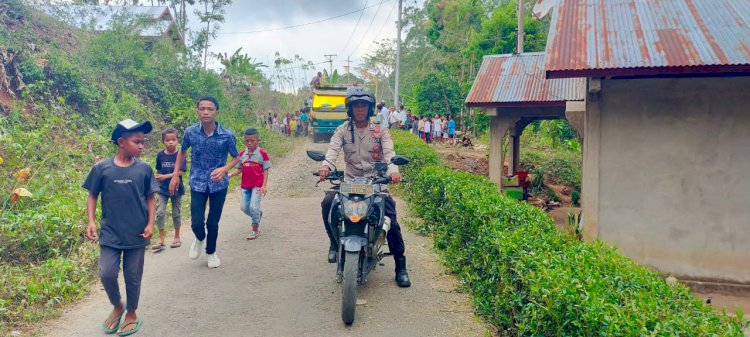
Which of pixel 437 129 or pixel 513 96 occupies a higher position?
pixel 513 96

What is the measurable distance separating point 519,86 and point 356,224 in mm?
9895

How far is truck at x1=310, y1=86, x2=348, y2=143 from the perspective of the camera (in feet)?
83.2

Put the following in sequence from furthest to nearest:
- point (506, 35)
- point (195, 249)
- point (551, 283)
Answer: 1. point (506, 35)
2. point (195, 249)
3. point (551, 283)

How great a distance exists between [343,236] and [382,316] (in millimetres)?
788

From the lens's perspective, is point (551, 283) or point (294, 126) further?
point (294, 126)

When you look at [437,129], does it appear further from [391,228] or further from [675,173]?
[391,228]

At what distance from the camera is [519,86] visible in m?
13.9

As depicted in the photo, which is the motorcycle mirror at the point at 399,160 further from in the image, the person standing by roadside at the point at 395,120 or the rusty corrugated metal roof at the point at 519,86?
the person standing by roadside at the point at 395,120

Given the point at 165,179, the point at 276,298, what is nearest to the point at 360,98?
the point at 276,298

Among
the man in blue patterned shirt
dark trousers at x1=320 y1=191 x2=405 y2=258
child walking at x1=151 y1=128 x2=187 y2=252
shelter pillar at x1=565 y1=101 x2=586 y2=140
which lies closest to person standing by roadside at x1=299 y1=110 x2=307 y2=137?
shelter pillar at x1=565 y1=101 x2=586 y2=140

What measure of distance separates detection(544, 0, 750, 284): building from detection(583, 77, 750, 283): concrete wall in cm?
1

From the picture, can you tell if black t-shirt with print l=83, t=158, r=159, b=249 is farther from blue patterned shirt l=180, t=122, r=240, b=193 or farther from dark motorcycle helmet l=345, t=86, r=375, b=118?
dark motorcycle helmet l=345, t=86, r=375, b=118

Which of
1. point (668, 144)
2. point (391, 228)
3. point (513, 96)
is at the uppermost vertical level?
point (513, 96)

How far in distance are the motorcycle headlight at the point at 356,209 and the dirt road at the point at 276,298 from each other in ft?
2.96
